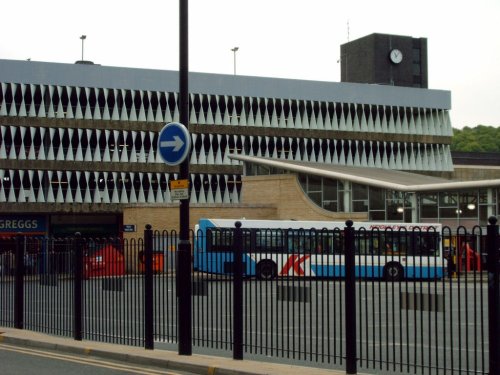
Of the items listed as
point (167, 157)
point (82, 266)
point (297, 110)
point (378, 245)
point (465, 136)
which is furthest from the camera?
point (465, 136)

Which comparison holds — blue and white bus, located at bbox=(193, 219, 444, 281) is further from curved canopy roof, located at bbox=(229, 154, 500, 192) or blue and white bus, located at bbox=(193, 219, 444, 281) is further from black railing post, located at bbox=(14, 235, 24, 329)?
curved canopy roof, located at bbox=(229, 154, 500, 192)

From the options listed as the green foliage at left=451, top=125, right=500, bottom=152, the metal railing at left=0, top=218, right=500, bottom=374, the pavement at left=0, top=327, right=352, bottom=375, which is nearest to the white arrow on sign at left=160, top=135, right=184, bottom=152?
the metal railing at left=0, top=218, right=500, bottom=374

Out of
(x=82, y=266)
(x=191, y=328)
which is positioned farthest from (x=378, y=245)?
(x=82, y=266)

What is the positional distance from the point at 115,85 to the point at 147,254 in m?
48.5

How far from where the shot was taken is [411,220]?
4900 centimetres

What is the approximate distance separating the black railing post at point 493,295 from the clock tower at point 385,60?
76740 millimetres

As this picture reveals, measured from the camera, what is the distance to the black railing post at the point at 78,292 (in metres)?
17.0

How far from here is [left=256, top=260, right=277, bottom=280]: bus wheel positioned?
44.2 ft

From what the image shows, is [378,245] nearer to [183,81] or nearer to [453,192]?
[183,81]

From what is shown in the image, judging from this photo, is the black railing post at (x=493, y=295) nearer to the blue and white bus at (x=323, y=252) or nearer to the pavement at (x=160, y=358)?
the blue and white bus at (x=323, y=252)

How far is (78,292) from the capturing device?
17.0 m

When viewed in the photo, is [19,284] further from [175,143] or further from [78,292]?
[175,143]

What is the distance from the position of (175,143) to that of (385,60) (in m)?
77.1

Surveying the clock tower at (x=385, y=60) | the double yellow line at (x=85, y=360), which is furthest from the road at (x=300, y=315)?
the clock tower at (x=385, y=60)
